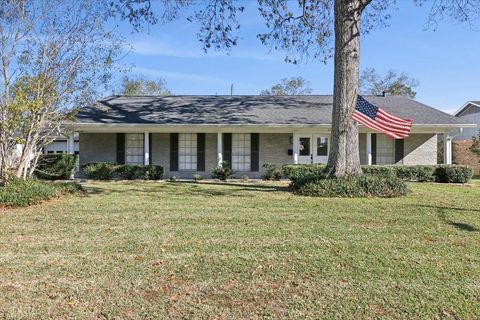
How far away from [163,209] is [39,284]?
4.28 m

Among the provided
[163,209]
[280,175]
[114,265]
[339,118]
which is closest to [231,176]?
[280,175]

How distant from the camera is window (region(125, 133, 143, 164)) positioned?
60.0ft

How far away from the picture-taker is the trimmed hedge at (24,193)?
8523 mm

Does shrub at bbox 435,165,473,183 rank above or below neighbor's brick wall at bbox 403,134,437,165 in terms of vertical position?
below

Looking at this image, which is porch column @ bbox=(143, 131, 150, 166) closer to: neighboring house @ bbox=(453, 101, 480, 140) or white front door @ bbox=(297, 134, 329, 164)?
white front door @ bbox=(297, 134, 329, 164)

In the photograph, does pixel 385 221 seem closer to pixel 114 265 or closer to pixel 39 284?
pixel 114 265

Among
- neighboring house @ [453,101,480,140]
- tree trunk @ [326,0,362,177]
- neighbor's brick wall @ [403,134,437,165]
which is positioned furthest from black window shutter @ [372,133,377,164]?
neighboring house @ [453,101,480,140]

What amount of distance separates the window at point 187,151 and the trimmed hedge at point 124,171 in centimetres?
177

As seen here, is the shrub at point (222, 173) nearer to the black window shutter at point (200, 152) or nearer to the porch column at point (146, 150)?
the black window shutter at point (200, 152)

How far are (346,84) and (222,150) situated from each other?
8012mm

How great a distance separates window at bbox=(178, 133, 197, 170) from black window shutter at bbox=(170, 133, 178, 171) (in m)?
0.14

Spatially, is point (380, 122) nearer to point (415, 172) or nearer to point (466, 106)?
point (415, 172)

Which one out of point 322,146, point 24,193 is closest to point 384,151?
point 322,146

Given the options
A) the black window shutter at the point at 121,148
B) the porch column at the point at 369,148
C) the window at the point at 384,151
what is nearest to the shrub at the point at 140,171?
the black window shutter at the point at 121,148
